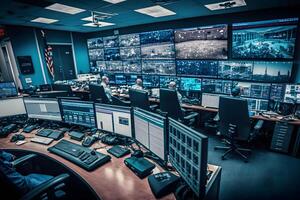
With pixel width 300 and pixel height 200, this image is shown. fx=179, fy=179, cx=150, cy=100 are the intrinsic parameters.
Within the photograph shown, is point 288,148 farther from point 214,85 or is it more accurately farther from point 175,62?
point 175,62

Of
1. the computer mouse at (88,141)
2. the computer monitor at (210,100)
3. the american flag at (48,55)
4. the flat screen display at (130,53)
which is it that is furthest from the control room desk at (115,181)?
the american flag at (48,55)

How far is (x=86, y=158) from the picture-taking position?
5.27ft

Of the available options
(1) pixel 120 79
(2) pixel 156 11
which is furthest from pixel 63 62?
(2) pixel 156 11

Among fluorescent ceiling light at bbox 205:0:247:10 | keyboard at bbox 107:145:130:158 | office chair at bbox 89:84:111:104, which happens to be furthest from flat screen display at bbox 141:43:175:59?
keyboard at bbox 107:145:130:158

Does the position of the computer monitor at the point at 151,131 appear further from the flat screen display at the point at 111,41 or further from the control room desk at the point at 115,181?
the flat screen display at the point at 111,41

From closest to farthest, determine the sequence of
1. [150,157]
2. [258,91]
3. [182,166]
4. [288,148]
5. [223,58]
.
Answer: [182,166] < [150,157] < [288,148] < [258,91] < [223,58]

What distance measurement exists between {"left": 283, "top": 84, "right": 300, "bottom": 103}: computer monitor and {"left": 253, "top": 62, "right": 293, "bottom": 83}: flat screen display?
45cm

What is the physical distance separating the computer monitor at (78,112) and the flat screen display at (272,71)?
3197mm

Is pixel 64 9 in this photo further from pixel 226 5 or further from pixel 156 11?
pixel 226 5

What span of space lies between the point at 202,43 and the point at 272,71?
154 cm

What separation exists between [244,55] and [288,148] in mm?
1901

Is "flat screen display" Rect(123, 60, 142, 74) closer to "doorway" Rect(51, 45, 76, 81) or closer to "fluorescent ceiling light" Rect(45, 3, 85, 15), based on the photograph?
"fluorescent ceiling light" Rect(45, 3, 85, 15)

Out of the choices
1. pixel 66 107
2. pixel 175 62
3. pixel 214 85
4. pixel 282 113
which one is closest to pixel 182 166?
pixel 66 107

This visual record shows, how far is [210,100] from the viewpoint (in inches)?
141
